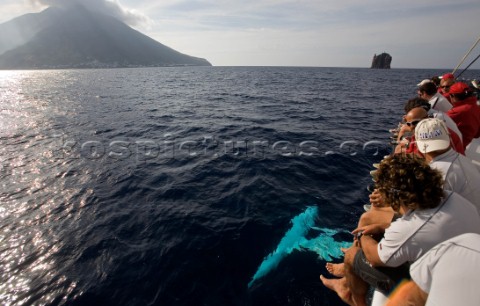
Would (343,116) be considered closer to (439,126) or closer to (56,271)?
(439,126)

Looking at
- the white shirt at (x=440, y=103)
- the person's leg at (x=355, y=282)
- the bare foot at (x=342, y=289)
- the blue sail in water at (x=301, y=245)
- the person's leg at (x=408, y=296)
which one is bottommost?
the blue sail in water at (x=301, y=245)

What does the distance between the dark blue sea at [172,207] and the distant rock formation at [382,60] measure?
209m

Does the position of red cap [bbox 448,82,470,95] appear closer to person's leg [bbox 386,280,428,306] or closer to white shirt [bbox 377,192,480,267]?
white shirt [bbox 377,192,480,267]

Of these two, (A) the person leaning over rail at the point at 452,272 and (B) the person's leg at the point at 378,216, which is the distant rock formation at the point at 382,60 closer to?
(B) the person's leg at the point at 378,216

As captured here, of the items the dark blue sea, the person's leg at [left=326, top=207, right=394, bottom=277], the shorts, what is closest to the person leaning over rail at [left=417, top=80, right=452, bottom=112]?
the dark blue sea

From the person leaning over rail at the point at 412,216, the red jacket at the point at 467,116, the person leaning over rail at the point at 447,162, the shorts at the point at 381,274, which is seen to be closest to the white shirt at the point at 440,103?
the red jacket at the point at 467,116

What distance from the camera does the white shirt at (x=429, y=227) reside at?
9.14 ft

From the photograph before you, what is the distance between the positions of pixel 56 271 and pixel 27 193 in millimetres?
5777

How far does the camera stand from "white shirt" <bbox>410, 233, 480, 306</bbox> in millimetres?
1885

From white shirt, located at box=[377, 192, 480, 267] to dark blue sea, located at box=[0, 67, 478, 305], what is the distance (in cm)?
349

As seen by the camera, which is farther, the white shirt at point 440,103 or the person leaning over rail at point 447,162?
the white shirt at point 440,103

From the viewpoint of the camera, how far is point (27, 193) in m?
10.7

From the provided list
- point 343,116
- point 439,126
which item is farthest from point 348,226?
point 343,116

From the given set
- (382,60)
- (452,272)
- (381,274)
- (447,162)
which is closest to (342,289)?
(381,274)
